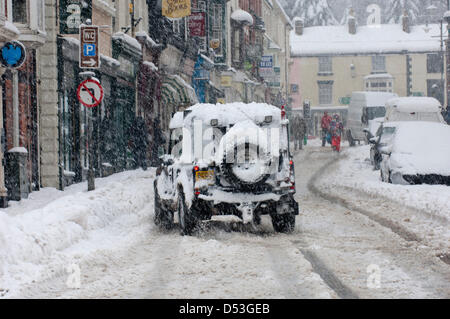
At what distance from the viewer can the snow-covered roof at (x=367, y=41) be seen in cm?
8050

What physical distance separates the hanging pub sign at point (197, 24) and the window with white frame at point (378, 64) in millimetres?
48457

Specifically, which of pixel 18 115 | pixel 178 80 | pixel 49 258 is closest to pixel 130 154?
pixel 178 80

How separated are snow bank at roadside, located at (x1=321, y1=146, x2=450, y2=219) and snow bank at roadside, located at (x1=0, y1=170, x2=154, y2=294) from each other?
16.5ft

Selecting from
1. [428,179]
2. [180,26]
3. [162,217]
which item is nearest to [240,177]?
[162,217]

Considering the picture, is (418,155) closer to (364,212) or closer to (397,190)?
(397,190)

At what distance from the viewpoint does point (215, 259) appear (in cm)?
918

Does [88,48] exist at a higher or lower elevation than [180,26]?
lower

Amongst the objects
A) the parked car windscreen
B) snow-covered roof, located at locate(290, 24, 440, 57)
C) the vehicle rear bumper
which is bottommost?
the vehicle rear bumper

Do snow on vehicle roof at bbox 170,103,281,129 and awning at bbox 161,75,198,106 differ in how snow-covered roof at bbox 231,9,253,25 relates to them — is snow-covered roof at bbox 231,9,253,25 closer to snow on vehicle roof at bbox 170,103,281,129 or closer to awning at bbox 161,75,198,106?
awning at bbox 161,75,198,106

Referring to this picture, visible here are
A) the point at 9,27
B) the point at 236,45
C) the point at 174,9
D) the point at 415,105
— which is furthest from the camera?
the point at 236,45

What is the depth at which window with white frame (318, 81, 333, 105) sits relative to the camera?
8138cm

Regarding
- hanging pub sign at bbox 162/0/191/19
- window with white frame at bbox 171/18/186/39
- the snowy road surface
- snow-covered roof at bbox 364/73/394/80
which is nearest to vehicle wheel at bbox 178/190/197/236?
the snowy road surface

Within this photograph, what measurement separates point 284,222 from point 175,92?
21.0 meters

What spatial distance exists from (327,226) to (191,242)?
2821mm
